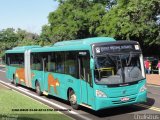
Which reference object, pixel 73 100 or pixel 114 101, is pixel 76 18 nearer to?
pixel 73 100

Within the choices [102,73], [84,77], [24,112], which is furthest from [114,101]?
[24,112]

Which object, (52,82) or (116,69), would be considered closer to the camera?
(116,69)

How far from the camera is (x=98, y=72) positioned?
1430 cm

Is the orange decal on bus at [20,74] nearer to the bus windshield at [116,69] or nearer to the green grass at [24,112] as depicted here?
the green grass at [24,112]

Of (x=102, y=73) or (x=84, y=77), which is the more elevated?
(x=102, y=73)

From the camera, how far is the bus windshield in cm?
1431

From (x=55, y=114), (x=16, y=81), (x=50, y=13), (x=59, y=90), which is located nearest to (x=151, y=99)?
(x=59, y=90)

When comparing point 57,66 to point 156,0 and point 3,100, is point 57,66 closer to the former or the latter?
point 3,100

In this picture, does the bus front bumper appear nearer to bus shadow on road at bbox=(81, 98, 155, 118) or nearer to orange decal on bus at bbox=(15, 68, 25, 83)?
bus shadow on road at bbox=(81, 98, 155, 118)

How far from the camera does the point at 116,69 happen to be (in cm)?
1444

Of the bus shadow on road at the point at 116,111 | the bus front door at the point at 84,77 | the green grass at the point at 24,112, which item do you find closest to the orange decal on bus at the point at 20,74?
the green grass at the point at 24,112

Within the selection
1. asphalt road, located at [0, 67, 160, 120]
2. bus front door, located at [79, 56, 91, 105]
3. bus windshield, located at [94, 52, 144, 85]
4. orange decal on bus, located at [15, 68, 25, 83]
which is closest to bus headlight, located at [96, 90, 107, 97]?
bus windshield, located at [94, 52, 144, 85]

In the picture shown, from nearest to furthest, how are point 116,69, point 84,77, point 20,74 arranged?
point 116,69
point 84,77
point 20,74

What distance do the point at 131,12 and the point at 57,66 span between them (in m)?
19.9
